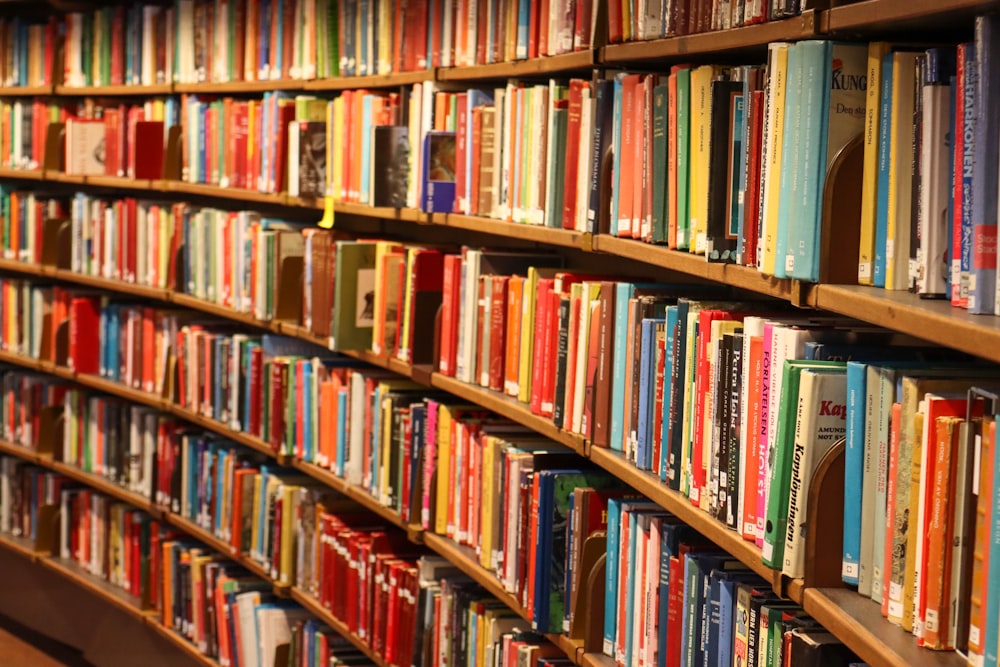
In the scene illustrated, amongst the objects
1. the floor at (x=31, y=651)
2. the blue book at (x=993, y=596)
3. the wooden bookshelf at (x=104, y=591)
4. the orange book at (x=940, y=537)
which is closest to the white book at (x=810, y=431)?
the orange book at (x=940, y=537)

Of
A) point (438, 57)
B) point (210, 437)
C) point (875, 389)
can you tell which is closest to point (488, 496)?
point (438, 57)

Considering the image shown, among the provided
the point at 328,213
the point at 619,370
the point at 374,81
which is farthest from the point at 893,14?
the point at 328,213

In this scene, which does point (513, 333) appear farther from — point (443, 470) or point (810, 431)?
point (810, 431)

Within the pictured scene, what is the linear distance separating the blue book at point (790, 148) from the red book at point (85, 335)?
3.74 meters

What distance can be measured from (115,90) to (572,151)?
8.85ft

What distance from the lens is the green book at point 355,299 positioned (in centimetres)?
364

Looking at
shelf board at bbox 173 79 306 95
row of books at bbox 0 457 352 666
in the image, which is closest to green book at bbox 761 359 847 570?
row of books at bbox 0 457 352 666

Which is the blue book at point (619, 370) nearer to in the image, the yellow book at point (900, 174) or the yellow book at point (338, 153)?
the yellow book at point (900, 174)

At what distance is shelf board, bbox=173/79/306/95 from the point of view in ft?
13.4

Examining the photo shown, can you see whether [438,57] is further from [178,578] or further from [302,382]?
[178,578]

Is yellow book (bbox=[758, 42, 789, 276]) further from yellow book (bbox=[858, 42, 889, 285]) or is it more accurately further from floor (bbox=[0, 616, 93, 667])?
floor (bbox=[0, 616, 93, 667])

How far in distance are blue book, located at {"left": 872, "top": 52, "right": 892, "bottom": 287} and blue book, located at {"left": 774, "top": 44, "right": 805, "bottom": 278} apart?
13 centimetres

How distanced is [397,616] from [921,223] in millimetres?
2177

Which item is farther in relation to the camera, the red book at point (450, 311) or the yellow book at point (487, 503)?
the red book at point (450, 311)
